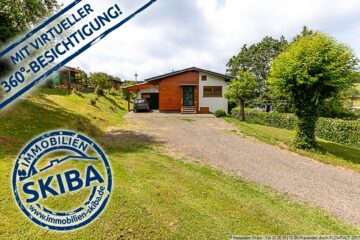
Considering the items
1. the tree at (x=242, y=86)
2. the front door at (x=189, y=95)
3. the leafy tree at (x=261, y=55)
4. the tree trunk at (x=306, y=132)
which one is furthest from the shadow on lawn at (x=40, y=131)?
the leafy tree at (x=261, y=55)

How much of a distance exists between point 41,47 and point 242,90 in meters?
17.6

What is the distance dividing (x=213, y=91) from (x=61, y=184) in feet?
68.2

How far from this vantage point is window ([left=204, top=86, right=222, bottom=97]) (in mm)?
24141

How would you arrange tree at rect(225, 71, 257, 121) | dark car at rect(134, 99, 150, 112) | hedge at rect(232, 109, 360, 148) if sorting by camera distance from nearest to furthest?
1. hedge at rect(232, 109, 360, 148)
2. tree at rect(225, 71, 257, 121)
3. dark car at rect(134, 99, 150, 112)

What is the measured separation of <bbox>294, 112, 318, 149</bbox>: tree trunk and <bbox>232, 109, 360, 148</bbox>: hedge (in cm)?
479

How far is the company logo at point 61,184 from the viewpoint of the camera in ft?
12.8

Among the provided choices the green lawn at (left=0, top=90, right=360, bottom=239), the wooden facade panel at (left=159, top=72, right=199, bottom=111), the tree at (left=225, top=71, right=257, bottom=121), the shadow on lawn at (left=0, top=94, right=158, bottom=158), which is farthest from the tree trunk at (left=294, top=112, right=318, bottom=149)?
the wooden facade panel at (left=159, top=72, right=199, bottom=111)

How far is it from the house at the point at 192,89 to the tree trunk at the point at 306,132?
13024 millimetres

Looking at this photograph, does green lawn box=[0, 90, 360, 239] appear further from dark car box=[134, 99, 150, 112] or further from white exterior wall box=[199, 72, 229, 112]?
white exterior wall box=[199, 72, 229, 112]

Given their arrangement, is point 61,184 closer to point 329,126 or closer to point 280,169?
point 280,169

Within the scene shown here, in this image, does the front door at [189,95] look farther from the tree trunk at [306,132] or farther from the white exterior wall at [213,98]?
the tree trunk at [306,132]

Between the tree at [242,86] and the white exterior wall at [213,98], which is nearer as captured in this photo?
the tree at [242,86]

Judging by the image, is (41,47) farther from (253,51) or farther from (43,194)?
(253,51)

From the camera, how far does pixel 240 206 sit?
484cm
